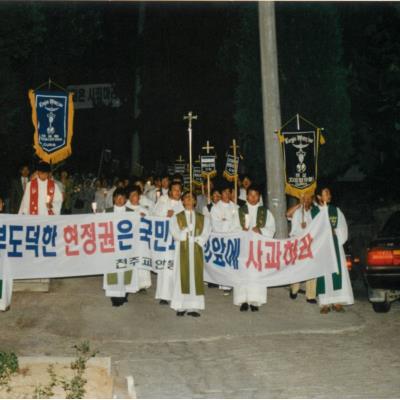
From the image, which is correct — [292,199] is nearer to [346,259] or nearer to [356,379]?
[346,259]

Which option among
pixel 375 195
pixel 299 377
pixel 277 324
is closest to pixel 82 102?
pixel 375 195

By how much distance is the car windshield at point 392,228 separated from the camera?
11414 millimetres

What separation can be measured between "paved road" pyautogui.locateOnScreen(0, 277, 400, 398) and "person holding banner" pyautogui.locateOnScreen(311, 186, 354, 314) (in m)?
0.21

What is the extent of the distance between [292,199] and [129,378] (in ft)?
60.2

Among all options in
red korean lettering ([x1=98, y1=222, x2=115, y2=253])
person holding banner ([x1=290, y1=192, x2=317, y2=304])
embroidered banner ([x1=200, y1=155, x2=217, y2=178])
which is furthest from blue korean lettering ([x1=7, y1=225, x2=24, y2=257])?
embroidered banner ([x1=200, y1=155, x2=217, y2=178])

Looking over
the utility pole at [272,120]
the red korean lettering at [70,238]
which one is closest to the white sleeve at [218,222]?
the utility pole at [272,120]

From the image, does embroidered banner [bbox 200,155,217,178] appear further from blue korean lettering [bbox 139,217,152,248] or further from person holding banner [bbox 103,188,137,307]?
blue korean lettering [bbox 139,217,152,248]

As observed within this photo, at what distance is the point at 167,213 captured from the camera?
12.9m

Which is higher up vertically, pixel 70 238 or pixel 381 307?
pixel 70 238

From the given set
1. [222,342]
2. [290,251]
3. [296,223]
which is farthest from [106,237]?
[222,342]

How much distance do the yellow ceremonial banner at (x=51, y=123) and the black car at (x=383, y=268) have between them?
564 cm

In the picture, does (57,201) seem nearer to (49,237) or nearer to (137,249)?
(49,237)

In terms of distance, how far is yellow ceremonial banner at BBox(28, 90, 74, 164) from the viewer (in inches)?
544

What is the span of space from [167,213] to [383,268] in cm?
366
